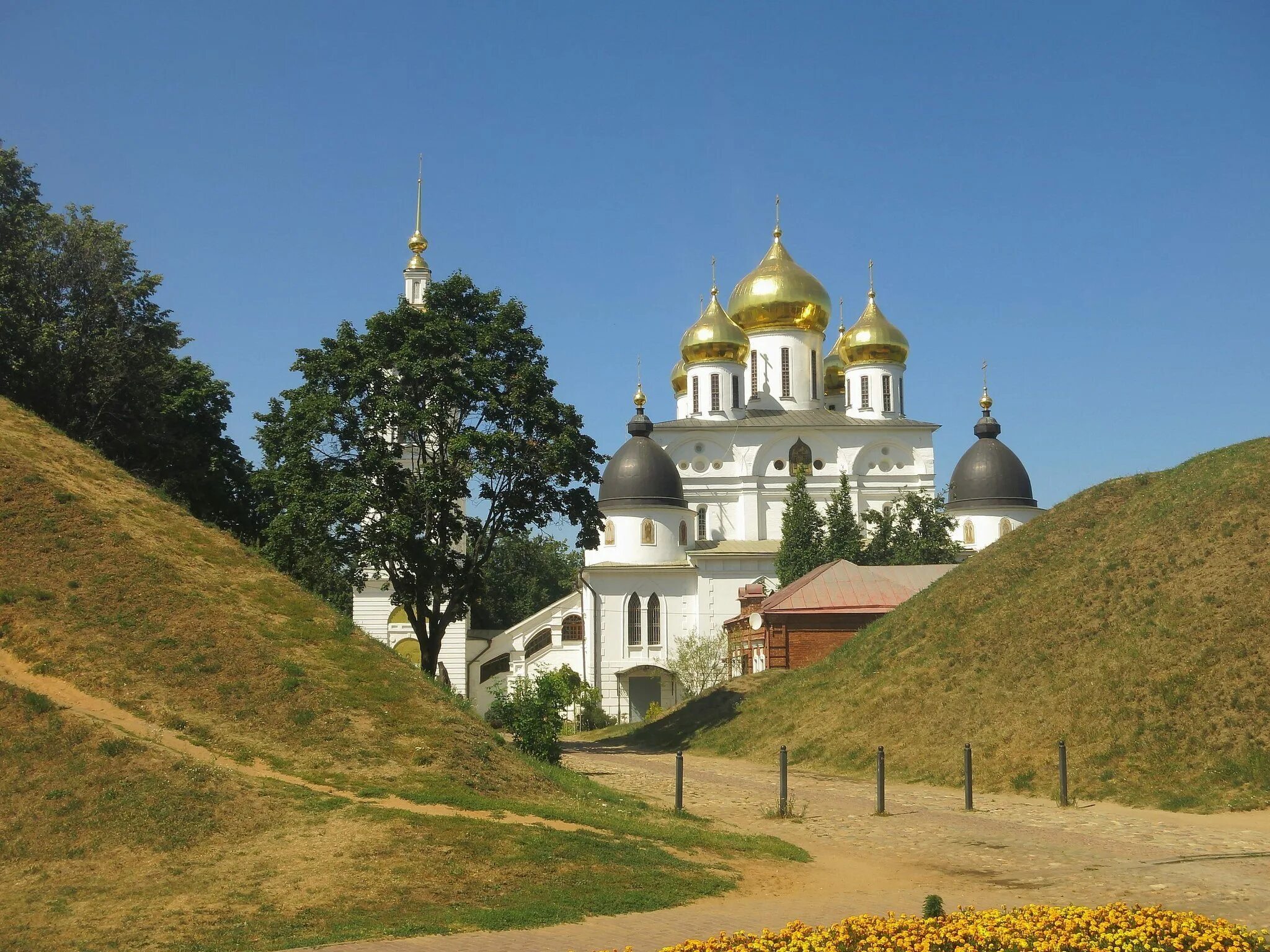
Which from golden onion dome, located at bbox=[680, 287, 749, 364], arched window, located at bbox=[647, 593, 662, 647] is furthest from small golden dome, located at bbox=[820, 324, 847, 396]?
arched window, located at bbox=[647, 593, 662, 647]

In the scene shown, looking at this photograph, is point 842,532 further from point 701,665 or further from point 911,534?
point 701,665

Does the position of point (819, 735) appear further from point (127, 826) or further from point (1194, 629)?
point (127, 826)

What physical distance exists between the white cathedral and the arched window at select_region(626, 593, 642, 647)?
0.16 feet

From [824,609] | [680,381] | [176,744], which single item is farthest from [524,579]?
[176,744]

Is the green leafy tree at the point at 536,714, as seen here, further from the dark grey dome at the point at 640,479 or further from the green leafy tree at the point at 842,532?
the dark grey dome at the point at 640,479

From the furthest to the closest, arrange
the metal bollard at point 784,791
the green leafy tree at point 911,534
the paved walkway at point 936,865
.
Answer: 1. the green leafy tree at point 911,534
2. the metal bollard at point 784,791
3. the paved walkway at point 936,865

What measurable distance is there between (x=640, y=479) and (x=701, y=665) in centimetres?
826

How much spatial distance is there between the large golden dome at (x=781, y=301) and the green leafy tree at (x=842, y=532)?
35.4ft

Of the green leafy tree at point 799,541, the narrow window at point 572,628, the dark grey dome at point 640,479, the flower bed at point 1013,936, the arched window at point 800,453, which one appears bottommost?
the flower bed at point 1013,936

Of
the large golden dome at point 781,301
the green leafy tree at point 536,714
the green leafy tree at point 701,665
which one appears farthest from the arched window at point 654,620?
the green leafy tree at point 536,714

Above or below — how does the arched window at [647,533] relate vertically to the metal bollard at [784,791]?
above

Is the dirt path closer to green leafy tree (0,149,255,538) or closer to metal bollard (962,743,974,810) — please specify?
metal bollard (962,743,974,810)

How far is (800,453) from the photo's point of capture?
53344 millimetres

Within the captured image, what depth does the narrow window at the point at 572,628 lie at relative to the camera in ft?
159
